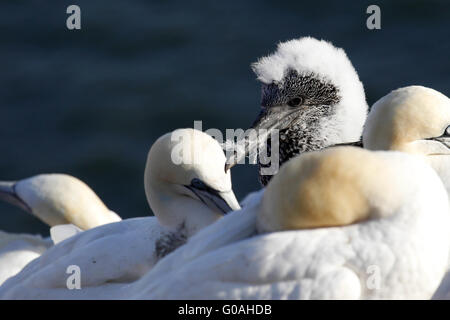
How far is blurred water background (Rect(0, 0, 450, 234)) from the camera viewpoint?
310 inches

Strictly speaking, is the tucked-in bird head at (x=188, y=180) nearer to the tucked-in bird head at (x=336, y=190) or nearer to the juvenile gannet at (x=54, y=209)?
the tucked-in bird head at (x=336, y=190)

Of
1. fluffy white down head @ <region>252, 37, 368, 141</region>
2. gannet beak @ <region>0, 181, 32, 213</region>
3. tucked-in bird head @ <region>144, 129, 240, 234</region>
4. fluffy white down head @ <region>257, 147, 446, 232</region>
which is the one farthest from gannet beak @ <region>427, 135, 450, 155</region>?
gannet beak @ <region>0, 181, 32, 213</region>

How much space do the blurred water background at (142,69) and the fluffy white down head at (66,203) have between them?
1.30m

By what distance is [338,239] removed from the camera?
3.30m

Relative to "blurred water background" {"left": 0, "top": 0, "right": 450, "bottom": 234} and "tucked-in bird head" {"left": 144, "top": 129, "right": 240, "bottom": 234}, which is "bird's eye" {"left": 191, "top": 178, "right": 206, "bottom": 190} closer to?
"tucked-in bird head" {"left": 144, "top": 129, "right": 240, "bottom": 234}

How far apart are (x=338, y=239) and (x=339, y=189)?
15 centimetres

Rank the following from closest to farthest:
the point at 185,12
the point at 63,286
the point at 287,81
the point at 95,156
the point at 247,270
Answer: the point at 247,270 < the point at 63,286 < the point at 287,81 < the point at 95,156 < the point at 185,12

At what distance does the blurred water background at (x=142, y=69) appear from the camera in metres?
7.86

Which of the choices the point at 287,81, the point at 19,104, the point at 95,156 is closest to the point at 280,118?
the point at 287,81

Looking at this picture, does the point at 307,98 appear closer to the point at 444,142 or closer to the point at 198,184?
the point at 444,142

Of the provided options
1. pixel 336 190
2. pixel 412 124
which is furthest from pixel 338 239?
pixel 412 124

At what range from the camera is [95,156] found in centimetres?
785

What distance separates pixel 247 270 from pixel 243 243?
0.10 m
